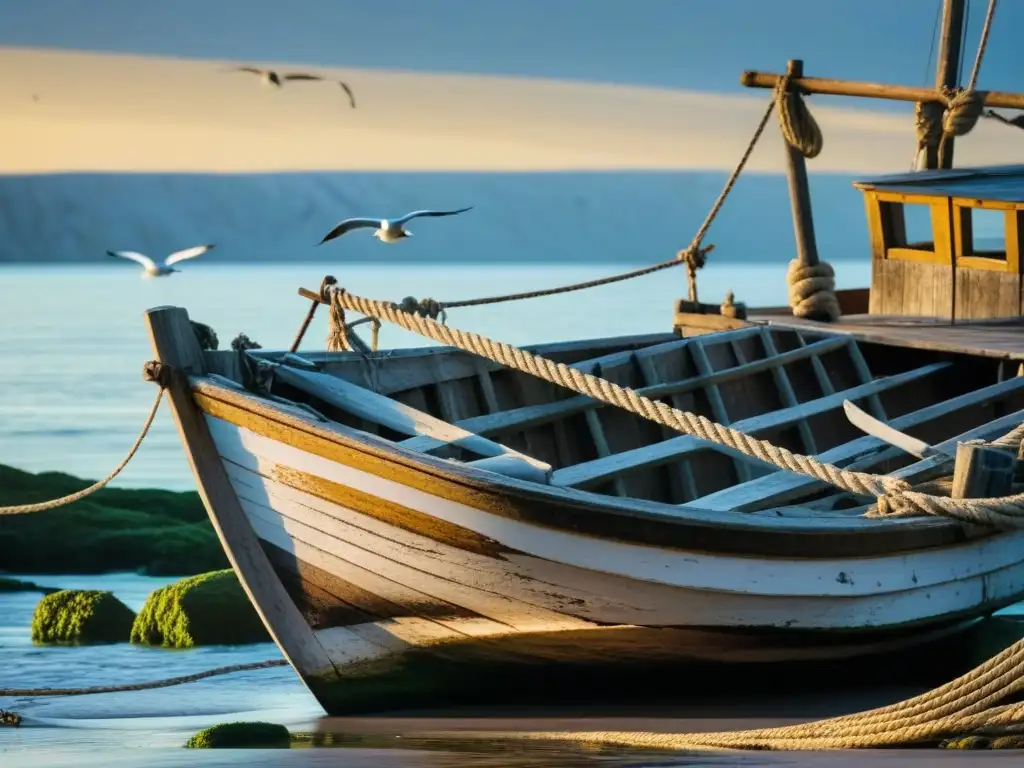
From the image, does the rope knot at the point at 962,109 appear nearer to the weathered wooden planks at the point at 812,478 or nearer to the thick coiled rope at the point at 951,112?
the thick coiled rope at the point at 951,112

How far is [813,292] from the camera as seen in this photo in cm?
1435

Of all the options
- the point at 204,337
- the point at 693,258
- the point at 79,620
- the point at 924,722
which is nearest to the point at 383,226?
the point at 693,258

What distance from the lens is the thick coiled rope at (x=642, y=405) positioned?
28.0 ft

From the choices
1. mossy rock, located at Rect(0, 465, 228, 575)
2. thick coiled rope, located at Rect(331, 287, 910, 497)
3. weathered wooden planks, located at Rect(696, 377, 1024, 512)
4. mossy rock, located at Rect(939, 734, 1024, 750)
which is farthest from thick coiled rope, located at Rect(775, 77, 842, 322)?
mossy rock, located at Rect(939, 734, 1024, 750)

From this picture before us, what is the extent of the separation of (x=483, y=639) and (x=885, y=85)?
799 centimetres

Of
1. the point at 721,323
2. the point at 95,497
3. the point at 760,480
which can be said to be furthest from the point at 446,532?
the point at 95,497

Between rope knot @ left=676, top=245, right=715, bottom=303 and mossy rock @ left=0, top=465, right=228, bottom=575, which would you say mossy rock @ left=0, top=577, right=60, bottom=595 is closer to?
mossy rock @ left=0, top=465, right=228, bottom=575

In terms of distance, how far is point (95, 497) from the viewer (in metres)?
17.3

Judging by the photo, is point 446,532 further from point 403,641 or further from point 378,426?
point 378,426

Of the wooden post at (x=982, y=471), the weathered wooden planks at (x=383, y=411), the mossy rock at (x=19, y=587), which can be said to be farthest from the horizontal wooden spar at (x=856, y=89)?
the mossy rock at (x=19, y=587)

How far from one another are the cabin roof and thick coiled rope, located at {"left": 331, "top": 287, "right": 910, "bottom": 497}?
5.36 meters

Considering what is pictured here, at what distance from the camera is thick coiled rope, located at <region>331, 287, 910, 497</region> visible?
8.55 m

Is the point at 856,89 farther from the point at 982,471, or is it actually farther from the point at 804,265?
the point at 982,471

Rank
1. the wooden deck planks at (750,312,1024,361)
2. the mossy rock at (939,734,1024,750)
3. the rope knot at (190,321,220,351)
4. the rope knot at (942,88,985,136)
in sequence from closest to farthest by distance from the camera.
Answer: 1. the mossy rock at (939,734,1024,750)
2. the rope knot at (190,321,220,351)
3. the wooden deck planks at (750,312,1024,361)
4. the rope knot at (942,88,985,136)
